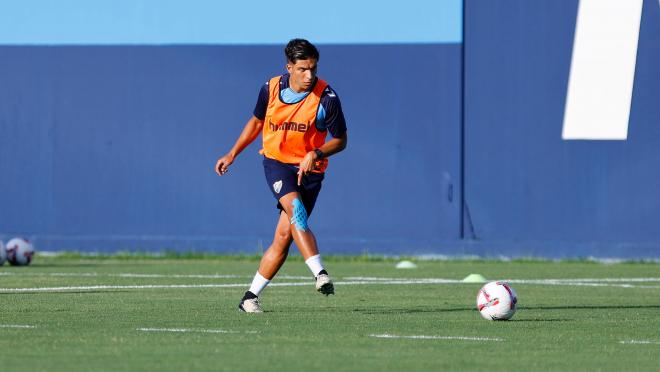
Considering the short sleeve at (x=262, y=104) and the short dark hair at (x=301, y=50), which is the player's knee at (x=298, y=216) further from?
the short dark hair at (x=301, y=50)

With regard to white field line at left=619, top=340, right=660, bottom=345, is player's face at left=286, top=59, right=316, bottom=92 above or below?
above

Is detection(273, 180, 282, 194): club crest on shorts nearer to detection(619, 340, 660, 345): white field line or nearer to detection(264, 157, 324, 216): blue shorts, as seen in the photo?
detection(264, 157, 324, 216): blue shorts

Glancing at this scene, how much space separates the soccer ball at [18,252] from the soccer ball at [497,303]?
10.9 metres

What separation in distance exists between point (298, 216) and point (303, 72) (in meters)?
1.15

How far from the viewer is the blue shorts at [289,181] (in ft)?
38.6

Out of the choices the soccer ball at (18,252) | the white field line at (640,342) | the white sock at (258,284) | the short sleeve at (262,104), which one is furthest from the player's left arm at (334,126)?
the soccer ball at (18,252)

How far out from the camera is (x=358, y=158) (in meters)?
23.5

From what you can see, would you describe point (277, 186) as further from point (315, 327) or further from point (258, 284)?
point (315, 327)

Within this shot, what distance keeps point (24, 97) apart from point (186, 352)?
54.6ft

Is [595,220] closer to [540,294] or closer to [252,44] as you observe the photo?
[252,44]

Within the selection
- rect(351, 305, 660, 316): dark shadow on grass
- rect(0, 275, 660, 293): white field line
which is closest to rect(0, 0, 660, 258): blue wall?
rect(0, 275, 660, 293): white field line

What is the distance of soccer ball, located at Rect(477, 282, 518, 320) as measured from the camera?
10.8m

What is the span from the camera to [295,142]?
11898 millimetres

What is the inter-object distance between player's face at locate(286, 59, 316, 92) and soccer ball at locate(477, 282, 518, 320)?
224cm
